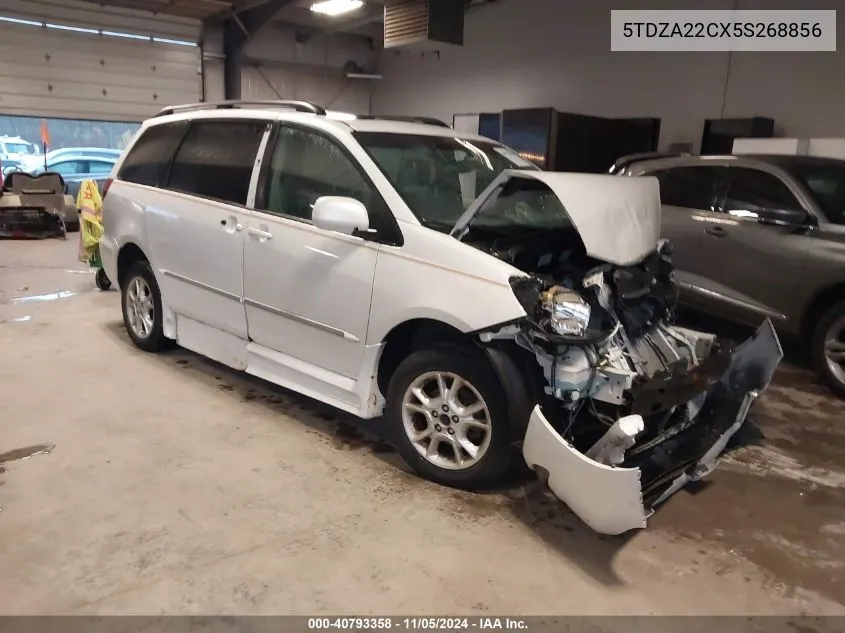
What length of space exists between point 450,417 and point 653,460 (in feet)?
2.90

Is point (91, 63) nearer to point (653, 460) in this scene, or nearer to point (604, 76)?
point (604, 76)

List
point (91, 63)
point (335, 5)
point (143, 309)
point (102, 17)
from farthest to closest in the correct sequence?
point (91, 63) → point (102, 17) → point (335, 5) → point (143, 309)

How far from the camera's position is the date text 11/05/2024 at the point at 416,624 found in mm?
2053

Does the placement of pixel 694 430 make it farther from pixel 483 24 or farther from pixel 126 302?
pixel 483 24

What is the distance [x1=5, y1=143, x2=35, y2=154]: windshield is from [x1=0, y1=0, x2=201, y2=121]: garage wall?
2.77 feet

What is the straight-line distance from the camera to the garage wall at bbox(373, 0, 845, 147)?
7473 mm

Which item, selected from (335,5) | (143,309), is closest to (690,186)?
(143,309)

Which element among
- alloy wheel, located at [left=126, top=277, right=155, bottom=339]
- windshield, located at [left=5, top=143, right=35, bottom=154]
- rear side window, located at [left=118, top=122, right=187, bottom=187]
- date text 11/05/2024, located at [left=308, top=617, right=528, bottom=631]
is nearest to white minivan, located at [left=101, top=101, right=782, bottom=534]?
rear side window, located at [left=118, top=122, right=187, bottom=187]

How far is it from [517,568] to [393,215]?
1.56m

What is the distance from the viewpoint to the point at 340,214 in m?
2.76

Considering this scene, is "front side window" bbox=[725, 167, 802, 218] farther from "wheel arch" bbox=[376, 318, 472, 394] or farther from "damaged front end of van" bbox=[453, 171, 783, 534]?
"wheel arch" bbox=[376, 318, 472, 394]

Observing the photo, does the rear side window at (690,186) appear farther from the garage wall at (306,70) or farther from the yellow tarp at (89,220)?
the garage wall at (306,70)

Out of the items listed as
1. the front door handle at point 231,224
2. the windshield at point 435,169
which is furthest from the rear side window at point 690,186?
the front door handle at point 231,224

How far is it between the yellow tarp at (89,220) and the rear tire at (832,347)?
20.8 ft
